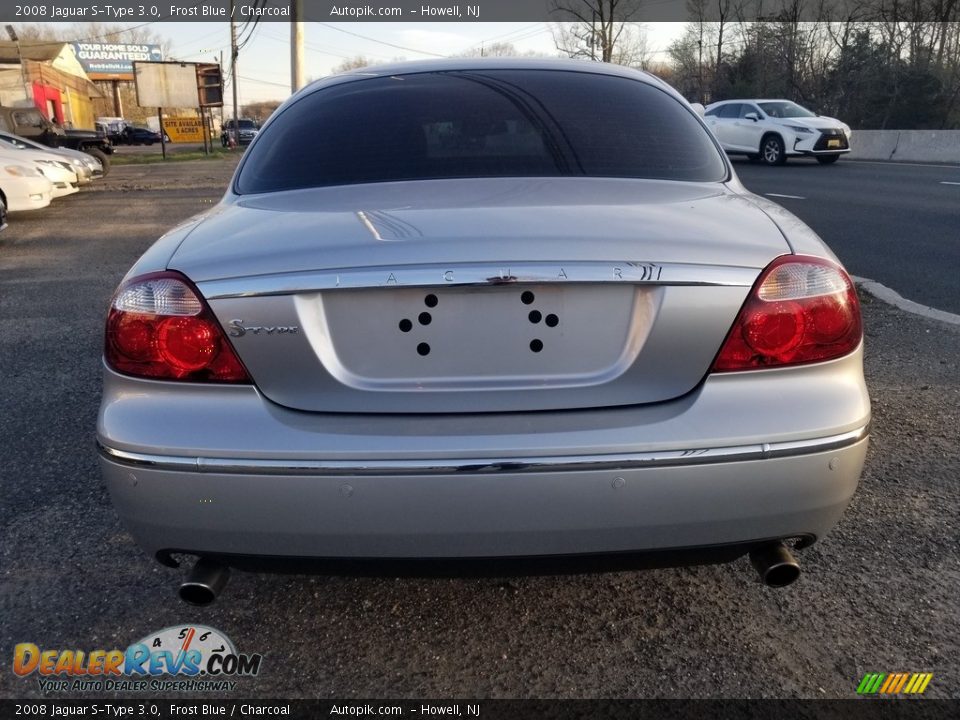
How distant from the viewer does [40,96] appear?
52.6 m

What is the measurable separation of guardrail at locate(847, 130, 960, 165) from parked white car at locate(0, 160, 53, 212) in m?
19.7

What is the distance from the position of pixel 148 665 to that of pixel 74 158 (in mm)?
16696

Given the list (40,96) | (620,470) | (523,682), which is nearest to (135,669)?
(523,682)

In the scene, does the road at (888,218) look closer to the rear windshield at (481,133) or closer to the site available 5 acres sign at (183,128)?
the rear windshield at (481,133)

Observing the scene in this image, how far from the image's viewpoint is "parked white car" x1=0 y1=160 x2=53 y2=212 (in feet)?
38.3

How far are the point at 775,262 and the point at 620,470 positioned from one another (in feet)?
2.06

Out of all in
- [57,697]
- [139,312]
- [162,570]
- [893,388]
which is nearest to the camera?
[139,312]

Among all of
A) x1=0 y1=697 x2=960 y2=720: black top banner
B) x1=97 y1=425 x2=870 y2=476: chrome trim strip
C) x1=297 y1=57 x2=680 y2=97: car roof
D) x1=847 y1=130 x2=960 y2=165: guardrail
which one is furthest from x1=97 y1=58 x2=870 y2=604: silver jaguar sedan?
x1=847 y1=130 x2=960 y2=165: guardrail

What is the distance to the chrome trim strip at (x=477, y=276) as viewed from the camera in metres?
1.82

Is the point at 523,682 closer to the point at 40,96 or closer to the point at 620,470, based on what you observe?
the point at 620,470

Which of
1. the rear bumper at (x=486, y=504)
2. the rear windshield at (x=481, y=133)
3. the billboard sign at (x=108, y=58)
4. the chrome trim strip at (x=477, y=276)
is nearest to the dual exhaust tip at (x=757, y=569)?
the rear bumper at (x=486, y=504)

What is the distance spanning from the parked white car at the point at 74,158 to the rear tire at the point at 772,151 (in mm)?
15439

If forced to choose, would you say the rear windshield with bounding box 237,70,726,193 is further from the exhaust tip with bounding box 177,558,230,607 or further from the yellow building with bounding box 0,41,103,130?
the yellow building with bounding box 0,41,103,130

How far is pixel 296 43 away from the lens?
15.9 metres
